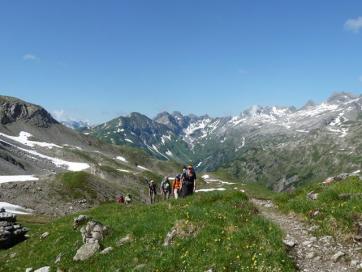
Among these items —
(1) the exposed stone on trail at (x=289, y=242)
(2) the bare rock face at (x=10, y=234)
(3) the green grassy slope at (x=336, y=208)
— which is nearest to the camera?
(1) the exposed stone on trail at (x=289, y=242)

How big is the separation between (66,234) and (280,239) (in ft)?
52.4

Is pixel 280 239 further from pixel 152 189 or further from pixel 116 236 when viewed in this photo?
pixel 152 189

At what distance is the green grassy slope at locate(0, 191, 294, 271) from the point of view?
1909 cm

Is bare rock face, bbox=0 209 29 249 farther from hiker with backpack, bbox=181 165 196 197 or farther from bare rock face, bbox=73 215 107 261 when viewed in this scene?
bare rock face, bbox=73 215 107 261

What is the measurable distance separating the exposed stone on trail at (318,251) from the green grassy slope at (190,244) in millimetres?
911

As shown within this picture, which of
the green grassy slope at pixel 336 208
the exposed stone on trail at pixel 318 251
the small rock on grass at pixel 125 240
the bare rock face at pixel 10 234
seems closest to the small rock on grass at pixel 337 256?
the exposed stone on trail at pixel 318 251

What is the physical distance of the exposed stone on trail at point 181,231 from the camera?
22656mm

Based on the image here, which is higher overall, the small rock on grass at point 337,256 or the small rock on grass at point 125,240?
the small rock on grass at point 337,256

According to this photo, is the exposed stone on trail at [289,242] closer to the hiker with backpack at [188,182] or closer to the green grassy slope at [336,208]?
the green grassy slope at [336,208]

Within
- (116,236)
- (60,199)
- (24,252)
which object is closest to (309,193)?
(116,236)

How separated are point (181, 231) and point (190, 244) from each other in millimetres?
1586

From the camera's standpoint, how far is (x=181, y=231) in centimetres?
2294

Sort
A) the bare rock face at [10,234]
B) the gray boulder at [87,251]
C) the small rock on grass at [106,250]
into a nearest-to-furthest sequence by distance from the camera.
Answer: the small rock on grass at [106,250], the gray boulder at [87,251], the bare rock face at [10,234]

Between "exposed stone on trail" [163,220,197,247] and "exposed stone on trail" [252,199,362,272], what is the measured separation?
4591mm
